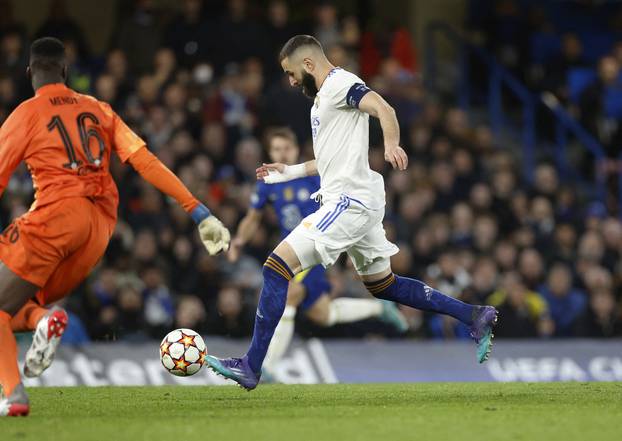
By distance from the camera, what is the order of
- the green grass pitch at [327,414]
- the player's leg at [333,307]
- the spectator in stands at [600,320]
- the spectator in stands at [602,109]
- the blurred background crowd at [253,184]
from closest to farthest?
the green grass pitch at [327,414], the player's leg at [333,307], the blurred background crowd at [253,184], the spectator in stands at [600,320], the spectator in stands at [602,109]

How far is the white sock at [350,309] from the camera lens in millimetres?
13227

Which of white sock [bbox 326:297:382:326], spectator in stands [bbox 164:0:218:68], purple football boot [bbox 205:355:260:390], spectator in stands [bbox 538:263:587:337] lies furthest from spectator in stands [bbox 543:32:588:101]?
purple football boot [bbox 205:355:260:390]

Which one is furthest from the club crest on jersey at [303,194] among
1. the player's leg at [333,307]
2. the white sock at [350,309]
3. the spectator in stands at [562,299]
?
the spectator in stands at [562,299]

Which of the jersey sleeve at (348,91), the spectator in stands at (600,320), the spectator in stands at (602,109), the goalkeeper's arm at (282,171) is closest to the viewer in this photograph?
the jersey sleeve at (348,91)

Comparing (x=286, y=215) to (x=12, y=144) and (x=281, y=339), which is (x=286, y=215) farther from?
(x=12, y=144)

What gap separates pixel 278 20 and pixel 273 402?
954cm

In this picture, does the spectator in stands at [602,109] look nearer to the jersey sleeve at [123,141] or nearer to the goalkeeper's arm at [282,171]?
the goalkeeper's arm at [282,171]

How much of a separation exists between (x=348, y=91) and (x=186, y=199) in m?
1.34

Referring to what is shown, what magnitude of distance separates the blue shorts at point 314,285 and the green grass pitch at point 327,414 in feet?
7.97

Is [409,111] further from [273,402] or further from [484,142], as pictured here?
[273,402]

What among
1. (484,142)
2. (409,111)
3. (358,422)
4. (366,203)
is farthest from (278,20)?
(358,422)

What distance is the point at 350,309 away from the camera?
13.3 m

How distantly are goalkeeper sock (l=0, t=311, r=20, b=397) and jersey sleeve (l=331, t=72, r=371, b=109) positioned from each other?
8.37 ft

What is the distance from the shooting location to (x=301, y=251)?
28.5 feet
